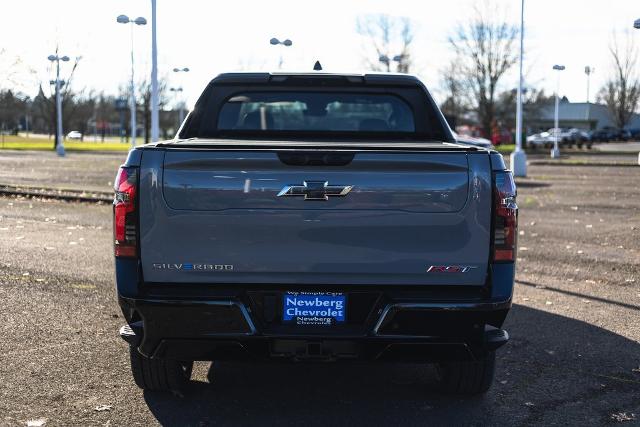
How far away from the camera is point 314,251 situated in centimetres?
393

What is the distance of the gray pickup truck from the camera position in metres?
3.89

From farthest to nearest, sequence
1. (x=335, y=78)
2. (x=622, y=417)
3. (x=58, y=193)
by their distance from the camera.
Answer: (x=58, y=193) < (x=335, y=78) < (x=622, y=417)

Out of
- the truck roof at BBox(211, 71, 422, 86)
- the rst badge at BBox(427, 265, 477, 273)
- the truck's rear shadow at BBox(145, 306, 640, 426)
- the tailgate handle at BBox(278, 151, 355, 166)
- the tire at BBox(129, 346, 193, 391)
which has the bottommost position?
the truck's rear shadow at BBox(145, 306, 640, 426)

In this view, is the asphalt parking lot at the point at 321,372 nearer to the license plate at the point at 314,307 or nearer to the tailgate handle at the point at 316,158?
the license plate at the point at 314,307

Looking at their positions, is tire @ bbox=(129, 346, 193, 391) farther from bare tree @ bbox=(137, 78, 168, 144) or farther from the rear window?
bare tree @ bbox=(137, 78, 168, 144)

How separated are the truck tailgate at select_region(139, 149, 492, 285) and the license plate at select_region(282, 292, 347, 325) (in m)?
0.14

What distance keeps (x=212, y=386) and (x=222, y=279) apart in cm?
129

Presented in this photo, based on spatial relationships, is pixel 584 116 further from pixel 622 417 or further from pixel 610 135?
pixel 622 417

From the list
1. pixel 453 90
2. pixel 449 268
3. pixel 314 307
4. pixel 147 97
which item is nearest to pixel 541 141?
pixel 453 90

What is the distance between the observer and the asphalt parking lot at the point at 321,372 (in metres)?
4.48

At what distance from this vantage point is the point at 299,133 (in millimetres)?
6027

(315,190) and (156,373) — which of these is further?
(156,373)

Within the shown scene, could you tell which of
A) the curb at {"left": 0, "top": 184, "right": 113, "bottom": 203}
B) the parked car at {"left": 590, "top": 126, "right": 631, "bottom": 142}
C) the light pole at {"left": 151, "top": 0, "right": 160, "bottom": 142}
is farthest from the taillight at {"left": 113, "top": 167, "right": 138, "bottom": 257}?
the parked car at {"left": 590, "top": 126, "right": 631, "bottom": 142}

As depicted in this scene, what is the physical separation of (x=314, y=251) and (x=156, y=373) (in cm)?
137
